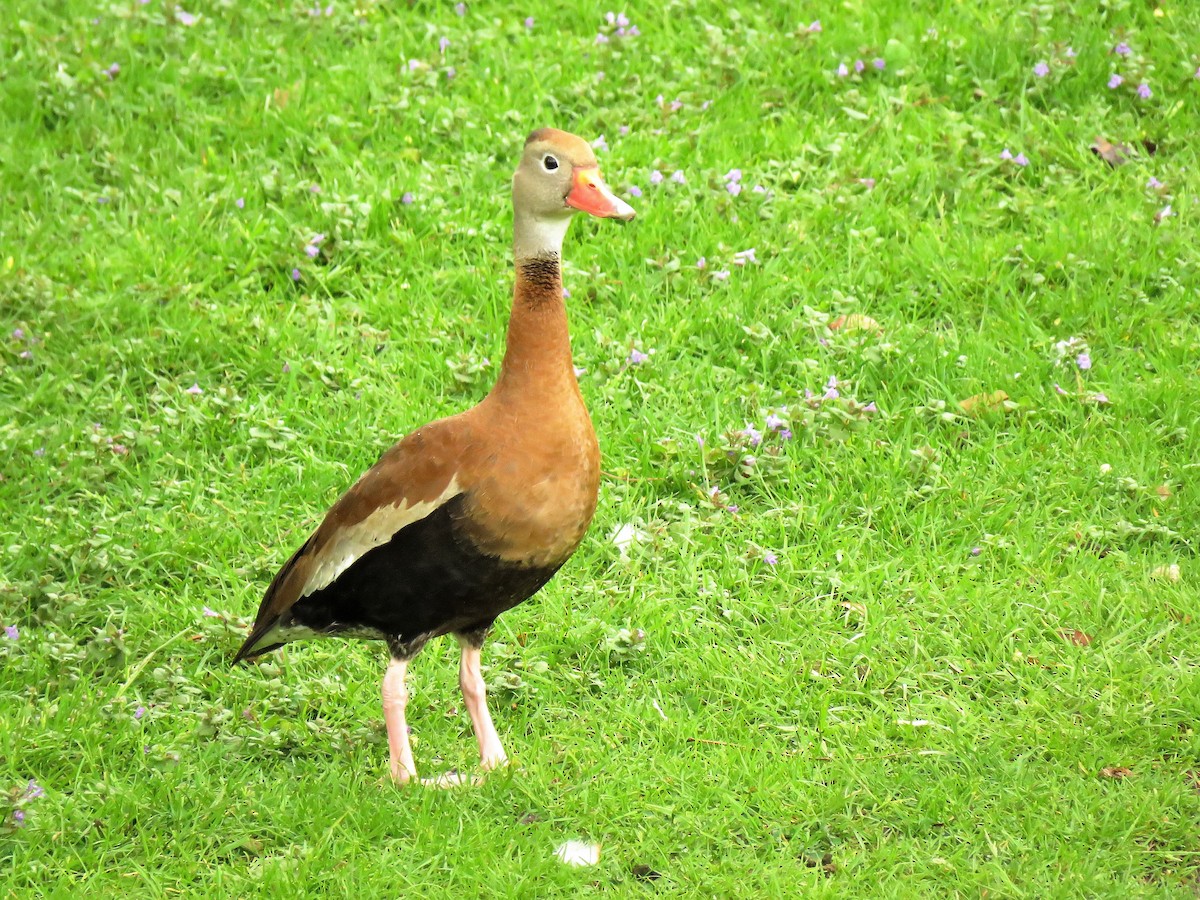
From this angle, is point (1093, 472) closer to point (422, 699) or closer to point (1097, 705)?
point (1097, 705)

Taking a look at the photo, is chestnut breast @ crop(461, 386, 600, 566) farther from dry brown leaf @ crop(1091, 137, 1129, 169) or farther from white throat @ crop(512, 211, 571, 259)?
dry brown leaf @ crop(1091, 137, 1129, 169)

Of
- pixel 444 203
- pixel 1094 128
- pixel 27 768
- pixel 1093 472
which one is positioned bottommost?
pixel 27 768

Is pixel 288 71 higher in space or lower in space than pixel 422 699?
higher

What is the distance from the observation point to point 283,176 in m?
6.80

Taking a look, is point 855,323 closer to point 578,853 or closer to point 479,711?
point 479,711

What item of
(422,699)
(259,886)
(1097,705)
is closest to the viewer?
(259,886)

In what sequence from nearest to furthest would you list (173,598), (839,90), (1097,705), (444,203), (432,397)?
(1097,705) < (173,598) < (432,397) < (444,203) < (839,90)

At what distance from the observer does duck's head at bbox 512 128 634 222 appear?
3.99 metres

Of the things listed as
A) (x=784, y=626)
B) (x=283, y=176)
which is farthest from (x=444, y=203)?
(x=784, y=626)

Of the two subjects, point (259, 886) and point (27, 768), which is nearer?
point (259, 886)

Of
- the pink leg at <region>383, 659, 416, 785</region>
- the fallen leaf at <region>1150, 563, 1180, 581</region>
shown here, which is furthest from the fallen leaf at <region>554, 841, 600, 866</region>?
the fallen leaf at <region>1150, 563, 1180, 581</region>

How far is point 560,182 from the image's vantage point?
402 cm

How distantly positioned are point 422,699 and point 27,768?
116 centimetres

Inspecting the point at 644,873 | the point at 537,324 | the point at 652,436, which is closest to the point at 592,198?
the point at 537,324
